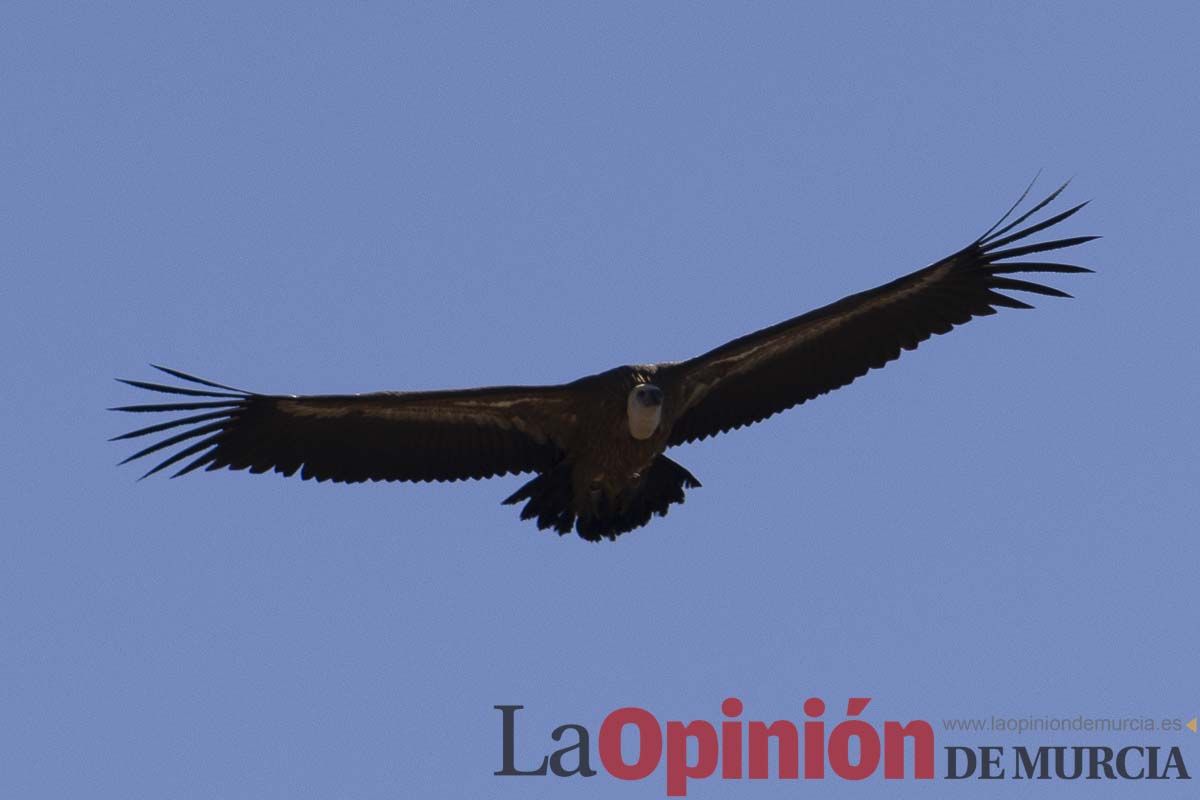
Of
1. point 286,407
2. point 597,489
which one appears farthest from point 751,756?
point 286,407

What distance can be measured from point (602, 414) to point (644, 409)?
0.40 m

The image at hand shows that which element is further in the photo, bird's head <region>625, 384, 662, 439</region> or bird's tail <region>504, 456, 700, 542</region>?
bird's tail <region>504, 456, 700, 542</region>

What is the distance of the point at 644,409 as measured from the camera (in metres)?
20.4

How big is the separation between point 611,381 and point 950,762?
3.49m

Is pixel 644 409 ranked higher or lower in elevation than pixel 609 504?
higher

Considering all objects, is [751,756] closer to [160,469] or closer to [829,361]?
[829,361]

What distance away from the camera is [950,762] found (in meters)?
21.5

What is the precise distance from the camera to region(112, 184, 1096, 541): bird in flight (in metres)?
20.8

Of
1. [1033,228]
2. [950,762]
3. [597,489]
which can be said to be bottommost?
[950,762]

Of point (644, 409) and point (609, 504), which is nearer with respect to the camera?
point (644, 409)

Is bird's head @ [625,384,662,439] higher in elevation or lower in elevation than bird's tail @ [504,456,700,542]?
higher

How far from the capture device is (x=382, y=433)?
21.2 meters

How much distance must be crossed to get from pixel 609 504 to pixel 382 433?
5.11ft

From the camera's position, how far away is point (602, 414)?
67.8 feet
